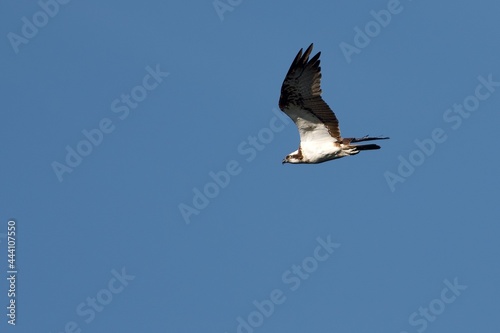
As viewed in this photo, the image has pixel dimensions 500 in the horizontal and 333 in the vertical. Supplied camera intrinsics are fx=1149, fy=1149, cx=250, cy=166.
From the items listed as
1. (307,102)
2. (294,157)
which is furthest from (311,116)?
(294,157)

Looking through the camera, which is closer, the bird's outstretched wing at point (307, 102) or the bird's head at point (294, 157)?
the bird's outstretched wing at point (307, 102)

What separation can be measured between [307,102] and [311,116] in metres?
0.54

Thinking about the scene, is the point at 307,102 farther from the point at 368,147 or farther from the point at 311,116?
the point at 368,147

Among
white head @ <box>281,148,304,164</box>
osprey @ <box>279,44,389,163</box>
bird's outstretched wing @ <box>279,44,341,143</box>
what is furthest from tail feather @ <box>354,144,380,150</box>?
white head @ <box>281,148,304,164</box>

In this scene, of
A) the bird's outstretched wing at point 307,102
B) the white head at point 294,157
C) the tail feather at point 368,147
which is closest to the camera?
the bird's outstretched wing at point 307,102

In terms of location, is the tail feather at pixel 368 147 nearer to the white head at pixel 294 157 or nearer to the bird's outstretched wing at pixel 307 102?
the bird's outstretched wing at pixel 307 102

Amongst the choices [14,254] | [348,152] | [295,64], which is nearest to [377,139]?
[348,152]

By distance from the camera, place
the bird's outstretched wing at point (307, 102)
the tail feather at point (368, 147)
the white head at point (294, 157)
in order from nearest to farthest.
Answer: the bird's outstretched wing at point (307, 102) < the tail feather at point (368, 147) < the white head at point (294, 157)

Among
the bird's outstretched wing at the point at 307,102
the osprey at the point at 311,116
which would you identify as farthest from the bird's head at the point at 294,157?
the bird's outstretched wing at the point at 307,102

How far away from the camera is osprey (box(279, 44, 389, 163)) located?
2908 centimetres

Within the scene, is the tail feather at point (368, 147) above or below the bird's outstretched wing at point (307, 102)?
below

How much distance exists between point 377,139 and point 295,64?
9.69 ft

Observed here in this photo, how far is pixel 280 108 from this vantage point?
1184 inches

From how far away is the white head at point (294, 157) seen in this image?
31203mm
